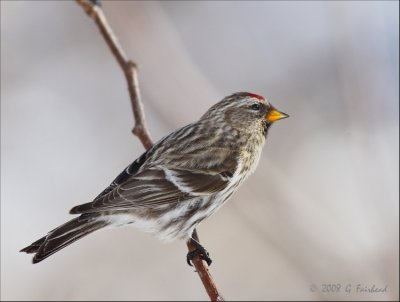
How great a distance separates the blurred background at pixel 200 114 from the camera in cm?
267

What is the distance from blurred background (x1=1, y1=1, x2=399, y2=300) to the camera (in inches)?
105

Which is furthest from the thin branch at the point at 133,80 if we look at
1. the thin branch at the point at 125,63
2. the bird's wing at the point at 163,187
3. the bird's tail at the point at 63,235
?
the bird's tail at the point at 63,235

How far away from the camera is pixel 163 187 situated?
3.04 m

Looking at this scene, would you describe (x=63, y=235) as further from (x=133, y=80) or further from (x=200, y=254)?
(x=133, y=80)

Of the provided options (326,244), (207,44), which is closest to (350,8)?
(326,244)

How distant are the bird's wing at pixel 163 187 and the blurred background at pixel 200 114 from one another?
19cm

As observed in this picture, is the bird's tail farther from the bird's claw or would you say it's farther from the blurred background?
the blurred background

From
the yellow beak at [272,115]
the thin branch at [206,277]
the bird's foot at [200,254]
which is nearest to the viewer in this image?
the thin branch at [206,277]

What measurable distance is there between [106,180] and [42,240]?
7.88 feet

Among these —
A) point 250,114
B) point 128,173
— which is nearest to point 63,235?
point 128,173

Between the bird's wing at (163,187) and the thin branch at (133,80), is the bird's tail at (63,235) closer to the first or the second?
the bird's wing at (163,187)

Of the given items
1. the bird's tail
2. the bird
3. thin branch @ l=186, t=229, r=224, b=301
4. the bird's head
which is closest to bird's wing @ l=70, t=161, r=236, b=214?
the bird

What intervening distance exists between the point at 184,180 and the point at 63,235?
60 cm

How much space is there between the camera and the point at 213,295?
2445mm
